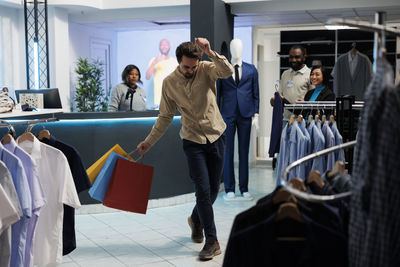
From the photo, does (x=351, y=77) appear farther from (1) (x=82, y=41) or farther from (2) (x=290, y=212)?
(2) (x=290, y=212)

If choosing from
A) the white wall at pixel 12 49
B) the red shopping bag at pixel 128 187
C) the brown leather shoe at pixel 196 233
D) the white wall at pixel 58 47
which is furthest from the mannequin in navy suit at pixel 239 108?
the white wall at pixel 12 49

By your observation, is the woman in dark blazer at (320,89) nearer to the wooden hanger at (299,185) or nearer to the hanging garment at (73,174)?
the hanging garment at (73,174)

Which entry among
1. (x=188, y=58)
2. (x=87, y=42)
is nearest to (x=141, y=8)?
(x=87, y=42)

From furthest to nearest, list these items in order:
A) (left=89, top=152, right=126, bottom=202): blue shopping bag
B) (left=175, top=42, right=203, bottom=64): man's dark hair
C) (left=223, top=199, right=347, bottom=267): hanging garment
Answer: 1. (left=175, top=42, right=203, bottom=64): man's dark hair
2. (left=89, top=152, right=126, bottom=202): blue shopping bag
3. (left=223, top=199, right=347, bottom=267): hanging garment

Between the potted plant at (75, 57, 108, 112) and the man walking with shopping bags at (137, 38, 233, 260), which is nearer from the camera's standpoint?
the man walking with shopping bags at (137, 38, 233, 260)

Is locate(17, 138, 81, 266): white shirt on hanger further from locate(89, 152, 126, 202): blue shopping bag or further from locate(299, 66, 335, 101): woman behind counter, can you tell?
locate(299, 66, 335, 101): woman behind counter

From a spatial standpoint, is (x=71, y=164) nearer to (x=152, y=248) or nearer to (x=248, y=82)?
(x=152, y=248)

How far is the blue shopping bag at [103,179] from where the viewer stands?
A: 362 cm

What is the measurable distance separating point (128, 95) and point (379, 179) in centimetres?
512

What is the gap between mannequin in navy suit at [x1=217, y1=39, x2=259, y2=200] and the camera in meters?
6.53

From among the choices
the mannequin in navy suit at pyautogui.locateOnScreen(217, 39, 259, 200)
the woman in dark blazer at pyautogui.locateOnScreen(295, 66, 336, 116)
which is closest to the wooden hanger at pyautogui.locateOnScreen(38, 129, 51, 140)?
the woman in dark blazer at pyautogui.locateOnScreen(295, 66, 336, 116)

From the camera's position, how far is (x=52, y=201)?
123 inches

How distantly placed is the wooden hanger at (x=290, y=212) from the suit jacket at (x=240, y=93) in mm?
4940

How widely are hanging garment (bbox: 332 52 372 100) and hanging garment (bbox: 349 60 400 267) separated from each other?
5.38 m
